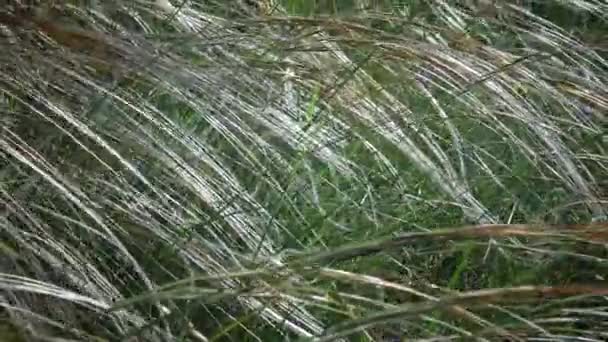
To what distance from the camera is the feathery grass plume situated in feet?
2.63

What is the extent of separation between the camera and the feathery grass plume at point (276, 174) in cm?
80

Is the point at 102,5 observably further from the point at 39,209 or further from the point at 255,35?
the point at 39,209

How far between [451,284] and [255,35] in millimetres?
286

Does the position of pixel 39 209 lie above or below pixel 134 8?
below

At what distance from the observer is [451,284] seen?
95 centimetres

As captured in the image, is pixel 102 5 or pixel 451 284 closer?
pixel 451 284

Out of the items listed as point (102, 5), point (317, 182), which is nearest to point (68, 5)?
point (102, 5)

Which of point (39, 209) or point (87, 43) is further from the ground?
point (87, 43)

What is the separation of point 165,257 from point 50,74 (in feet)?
0.67

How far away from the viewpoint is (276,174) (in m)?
1.00

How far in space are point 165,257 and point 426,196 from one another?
0.31 m

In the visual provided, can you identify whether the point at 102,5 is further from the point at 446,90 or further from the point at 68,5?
the point at 446,90

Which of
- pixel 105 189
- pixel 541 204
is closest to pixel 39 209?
pixel 105 189

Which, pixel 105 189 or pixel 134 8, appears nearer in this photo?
pixel 105 189
